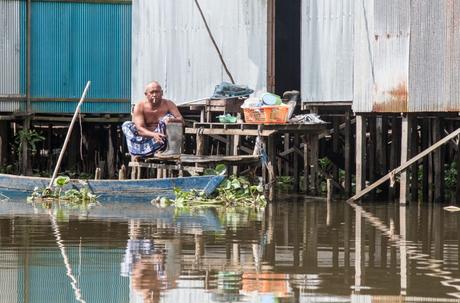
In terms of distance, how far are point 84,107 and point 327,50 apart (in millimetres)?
6608

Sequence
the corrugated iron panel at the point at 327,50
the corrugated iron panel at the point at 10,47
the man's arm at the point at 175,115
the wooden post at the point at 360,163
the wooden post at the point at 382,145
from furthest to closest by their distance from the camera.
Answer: the corrugated iron panel at the point at 10,47
the wooden post at the point at 382,145
the corrugated iron panel at the point at 327,50
the wooden post at the point at 360,163
the man's arm at the point at 175,115

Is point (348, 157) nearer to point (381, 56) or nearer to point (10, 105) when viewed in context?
point (381, 56)

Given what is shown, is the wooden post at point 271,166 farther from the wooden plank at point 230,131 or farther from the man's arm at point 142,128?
the man's arm at point 142,128

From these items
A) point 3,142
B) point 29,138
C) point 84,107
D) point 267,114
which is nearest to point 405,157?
point 267,114

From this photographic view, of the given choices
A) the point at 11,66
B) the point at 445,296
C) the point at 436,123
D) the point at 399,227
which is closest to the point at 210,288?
the point at 445,296

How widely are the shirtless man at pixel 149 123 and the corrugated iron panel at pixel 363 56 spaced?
2.96m

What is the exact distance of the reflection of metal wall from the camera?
1961 centimetres

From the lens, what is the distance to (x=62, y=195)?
816 inches

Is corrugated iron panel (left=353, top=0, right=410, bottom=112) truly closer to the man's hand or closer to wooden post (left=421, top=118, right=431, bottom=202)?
wooden post (left=421, top=118, right=431, bottom=202)

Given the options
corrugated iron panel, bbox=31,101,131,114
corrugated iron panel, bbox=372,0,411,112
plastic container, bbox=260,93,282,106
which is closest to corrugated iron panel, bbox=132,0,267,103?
corrugated iron panel, bbox=31,101,131,114

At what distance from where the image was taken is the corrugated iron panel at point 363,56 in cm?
2059

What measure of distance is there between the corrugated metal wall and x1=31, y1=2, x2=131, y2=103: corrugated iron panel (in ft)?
1.05

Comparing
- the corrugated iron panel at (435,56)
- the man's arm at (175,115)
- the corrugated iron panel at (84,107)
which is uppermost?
the corrugated iron panel at (435,56)

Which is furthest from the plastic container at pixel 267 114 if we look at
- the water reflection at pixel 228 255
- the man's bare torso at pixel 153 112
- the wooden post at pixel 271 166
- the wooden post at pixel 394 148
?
the wooden post at pixel 394 148
